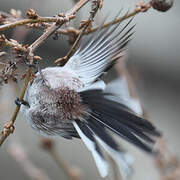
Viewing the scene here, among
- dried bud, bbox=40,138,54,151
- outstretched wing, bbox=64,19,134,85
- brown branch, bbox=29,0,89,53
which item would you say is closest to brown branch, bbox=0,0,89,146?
brown branch, bbox=29,0,89,53

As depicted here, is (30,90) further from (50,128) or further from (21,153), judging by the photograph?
(21,153)

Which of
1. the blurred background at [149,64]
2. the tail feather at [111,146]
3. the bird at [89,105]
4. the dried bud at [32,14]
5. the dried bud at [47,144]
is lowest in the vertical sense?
the tail feather at [111,146]

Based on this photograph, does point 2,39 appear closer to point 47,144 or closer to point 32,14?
point 32,14

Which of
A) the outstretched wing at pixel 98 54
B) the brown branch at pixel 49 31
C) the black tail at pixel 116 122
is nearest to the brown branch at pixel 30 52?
the brown branch at pixel 49 31

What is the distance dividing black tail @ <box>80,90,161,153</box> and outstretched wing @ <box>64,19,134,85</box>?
59mm

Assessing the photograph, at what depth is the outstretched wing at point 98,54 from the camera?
1.26 m

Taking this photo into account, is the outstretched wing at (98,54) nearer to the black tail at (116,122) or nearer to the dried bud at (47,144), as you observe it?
the black tail at (116,122)

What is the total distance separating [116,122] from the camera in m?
1.35

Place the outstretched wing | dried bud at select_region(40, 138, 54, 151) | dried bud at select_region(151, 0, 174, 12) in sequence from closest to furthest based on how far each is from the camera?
the outstretched wing < dried bud at select_region(151, 0, 174, 12) < dried bud at select_region(40, 138, 54, 151)

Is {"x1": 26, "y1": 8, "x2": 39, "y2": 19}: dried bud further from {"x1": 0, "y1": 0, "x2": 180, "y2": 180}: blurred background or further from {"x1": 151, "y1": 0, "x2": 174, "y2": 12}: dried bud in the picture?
{"x1": 0, "y1": 0, "x2": 180, "y2": 180}: blurred background

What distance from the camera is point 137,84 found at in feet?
8.66

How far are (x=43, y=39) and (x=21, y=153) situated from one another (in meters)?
0.87

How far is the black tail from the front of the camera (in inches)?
52.0

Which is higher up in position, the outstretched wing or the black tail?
the outstretched wing
